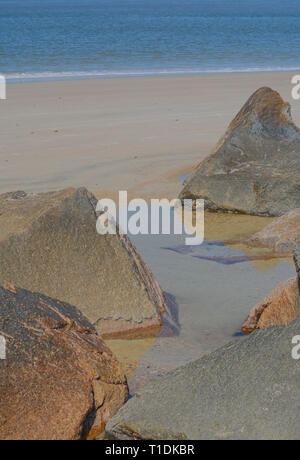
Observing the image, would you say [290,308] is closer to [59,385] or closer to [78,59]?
[59,385]

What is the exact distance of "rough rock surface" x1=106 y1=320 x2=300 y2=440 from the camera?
8.55 feet

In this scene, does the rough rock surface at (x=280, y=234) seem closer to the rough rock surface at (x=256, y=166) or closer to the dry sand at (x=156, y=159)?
the dry sand at (x=156, y=159)

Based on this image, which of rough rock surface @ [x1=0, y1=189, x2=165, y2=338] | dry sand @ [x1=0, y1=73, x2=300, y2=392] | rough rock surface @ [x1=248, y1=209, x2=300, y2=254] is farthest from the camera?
rough rock surface @ [x1=248, y1=209, x2=300, y2=254]

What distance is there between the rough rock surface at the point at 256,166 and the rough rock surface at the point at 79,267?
2518 millimetres

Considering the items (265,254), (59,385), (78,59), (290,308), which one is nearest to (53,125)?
(265,254)

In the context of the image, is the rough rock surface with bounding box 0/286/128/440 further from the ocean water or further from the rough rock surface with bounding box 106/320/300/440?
the ocean water

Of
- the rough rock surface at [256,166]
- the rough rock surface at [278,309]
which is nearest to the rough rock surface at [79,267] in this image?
the rough rock surface at [278,309]

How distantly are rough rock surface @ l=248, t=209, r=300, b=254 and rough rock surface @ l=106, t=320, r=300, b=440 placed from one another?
236cm

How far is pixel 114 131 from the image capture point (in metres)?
10.7

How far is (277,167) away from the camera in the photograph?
22.1ft

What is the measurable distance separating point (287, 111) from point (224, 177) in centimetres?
104

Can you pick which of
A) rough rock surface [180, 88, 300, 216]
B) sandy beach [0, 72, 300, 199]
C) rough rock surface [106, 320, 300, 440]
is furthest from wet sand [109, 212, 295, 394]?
sandy beach [0, 72, 300, 199]

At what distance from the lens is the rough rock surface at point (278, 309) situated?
3.77 metres

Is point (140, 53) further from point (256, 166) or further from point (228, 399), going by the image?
point (228, 399)
